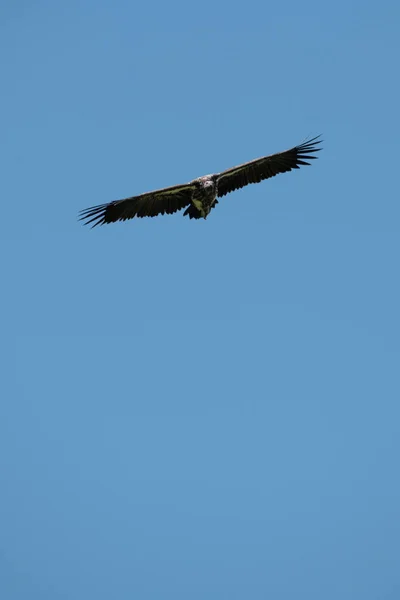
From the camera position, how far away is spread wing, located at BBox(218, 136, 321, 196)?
36719 mm

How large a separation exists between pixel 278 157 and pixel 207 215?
330cm

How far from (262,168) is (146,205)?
445 centimetres

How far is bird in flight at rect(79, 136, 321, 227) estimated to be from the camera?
1443 inches

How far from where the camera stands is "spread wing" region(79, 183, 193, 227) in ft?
121

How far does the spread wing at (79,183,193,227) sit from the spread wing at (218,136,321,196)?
1.47 metres

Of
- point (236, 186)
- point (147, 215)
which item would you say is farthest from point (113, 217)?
point (236, 186)

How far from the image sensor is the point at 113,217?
37281 mm

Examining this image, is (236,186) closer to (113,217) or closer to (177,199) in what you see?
(177,199)

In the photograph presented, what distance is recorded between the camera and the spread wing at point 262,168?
1446 inches

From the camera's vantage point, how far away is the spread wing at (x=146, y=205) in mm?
36938

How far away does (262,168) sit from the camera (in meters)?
37.5

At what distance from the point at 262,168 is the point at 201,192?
104 inches

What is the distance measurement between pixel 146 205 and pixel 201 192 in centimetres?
223

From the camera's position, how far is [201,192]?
36.5 m
